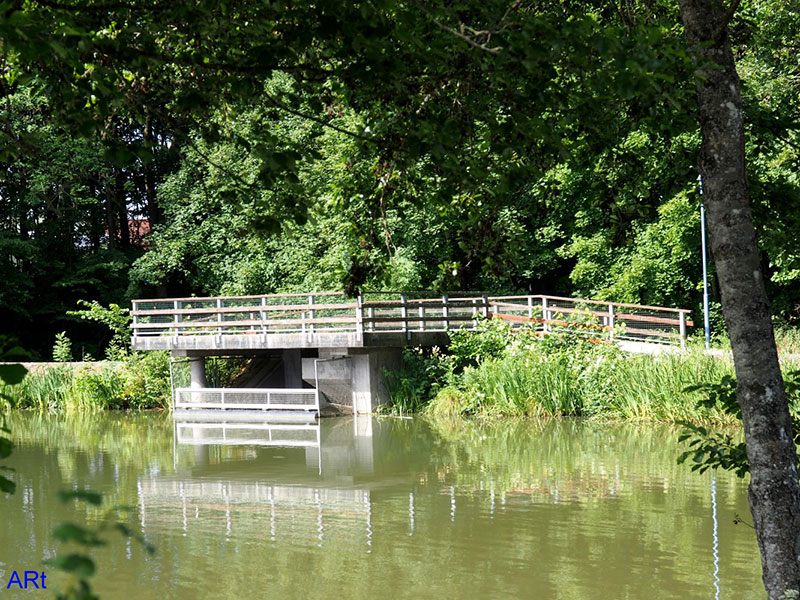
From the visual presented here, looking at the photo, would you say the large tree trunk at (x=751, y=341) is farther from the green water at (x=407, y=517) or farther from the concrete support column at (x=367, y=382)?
the concrete support column at (x=367, y=382)

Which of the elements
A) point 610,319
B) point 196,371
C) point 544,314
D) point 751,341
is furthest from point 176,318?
→ point 751,341

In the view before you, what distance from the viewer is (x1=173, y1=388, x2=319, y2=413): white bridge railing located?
20.6 metres

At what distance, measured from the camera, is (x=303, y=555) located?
8.35 metres

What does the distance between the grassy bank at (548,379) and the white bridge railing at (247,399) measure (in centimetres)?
183

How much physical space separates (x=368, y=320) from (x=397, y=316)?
0.87 metres

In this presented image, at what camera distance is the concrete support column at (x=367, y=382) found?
2067 centimetres

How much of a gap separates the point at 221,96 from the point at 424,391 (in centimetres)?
1618

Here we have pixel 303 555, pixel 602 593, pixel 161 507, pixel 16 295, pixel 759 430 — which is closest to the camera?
pixel 759 430

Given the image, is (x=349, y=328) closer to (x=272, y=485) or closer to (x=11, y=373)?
(x=272, y=485)

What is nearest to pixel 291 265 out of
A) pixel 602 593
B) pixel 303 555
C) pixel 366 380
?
pixel 366 380

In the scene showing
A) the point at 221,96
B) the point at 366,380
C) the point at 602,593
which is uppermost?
the point at 221,96

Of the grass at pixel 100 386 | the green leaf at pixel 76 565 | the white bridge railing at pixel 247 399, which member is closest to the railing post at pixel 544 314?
the white bridge railing at pixel 247 399

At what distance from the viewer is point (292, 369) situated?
2389 centimetres

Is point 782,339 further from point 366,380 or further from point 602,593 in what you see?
point 602,593
